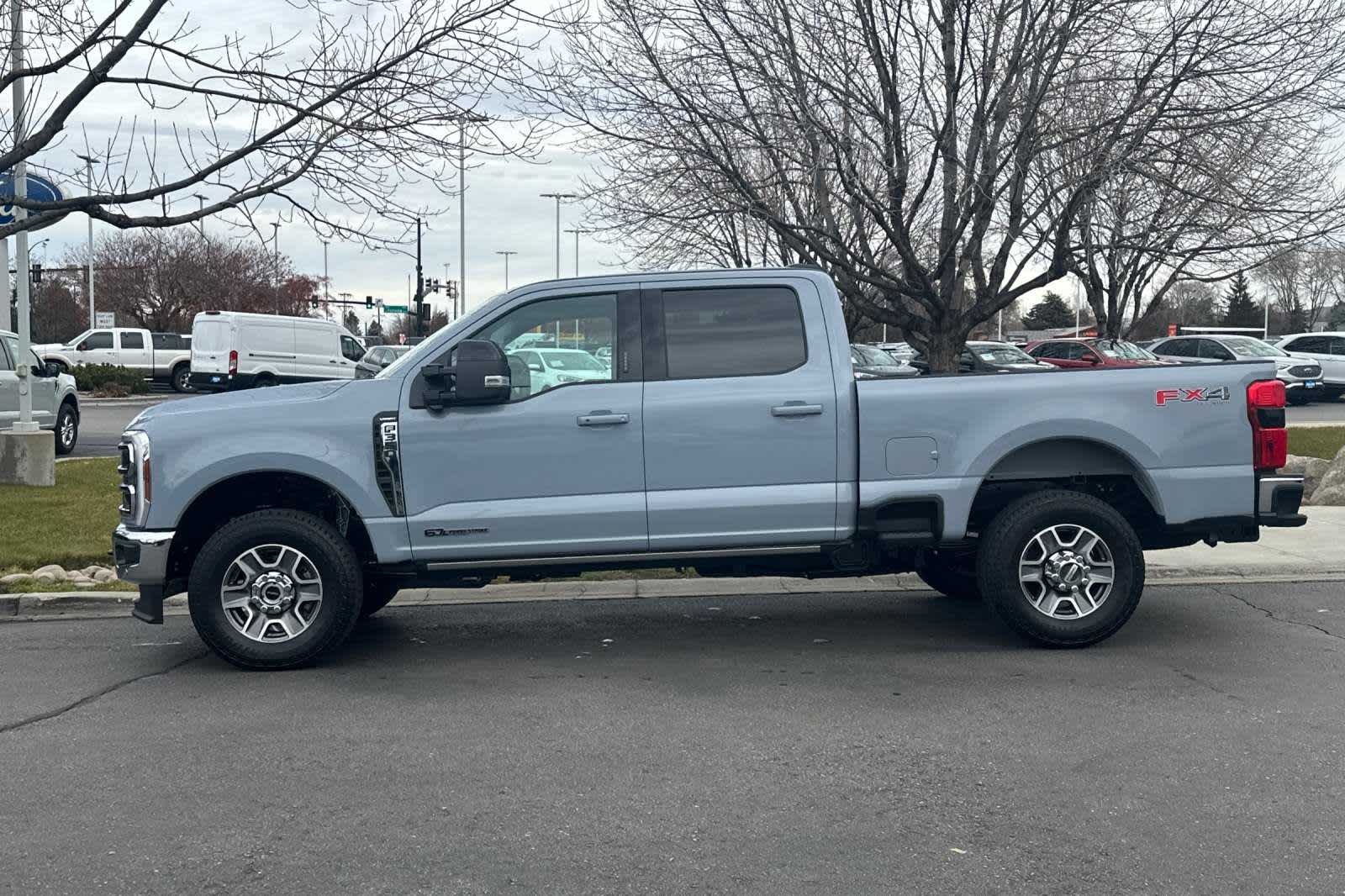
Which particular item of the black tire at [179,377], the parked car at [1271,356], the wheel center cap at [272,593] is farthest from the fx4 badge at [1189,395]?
the black tire at [179,377]

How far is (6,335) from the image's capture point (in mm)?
17250

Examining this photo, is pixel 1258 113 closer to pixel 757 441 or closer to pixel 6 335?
pixel 757 441

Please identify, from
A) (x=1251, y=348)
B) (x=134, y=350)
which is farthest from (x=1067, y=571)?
(x=134, y=350)

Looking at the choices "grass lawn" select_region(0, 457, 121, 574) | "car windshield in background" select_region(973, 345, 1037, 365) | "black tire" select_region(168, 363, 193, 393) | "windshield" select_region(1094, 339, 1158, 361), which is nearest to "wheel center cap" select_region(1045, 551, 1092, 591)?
"grass lawn" select_region(0, 457, 121, 574)

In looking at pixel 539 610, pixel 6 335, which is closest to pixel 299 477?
pixel 539 610

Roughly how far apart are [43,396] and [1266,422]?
53.2ft

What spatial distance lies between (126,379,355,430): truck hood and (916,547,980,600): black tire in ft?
11.2

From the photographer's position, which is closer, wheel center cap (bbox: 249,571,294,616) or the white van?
wheel center cap (bbox: 249,571,294,616)

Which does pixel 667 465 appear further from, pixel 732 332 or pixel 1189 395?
pixel 1189 395

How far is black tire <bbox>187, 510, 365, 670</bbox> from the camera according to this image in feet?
22.5

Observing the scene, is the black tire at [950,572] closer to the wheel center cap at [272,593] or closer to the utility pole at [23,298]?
the wheel center cap at [272,593]

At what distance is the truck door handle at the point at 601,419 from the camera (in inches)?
274

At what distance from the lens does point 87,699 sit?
6.50 meters

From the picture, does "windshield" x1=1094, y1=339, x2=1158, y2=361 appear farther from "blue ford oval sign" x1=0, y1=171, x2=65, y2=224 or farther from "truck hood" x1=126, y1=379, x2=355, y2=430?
"truck hood" x1=126, y1=379, x2=355, y2=430
